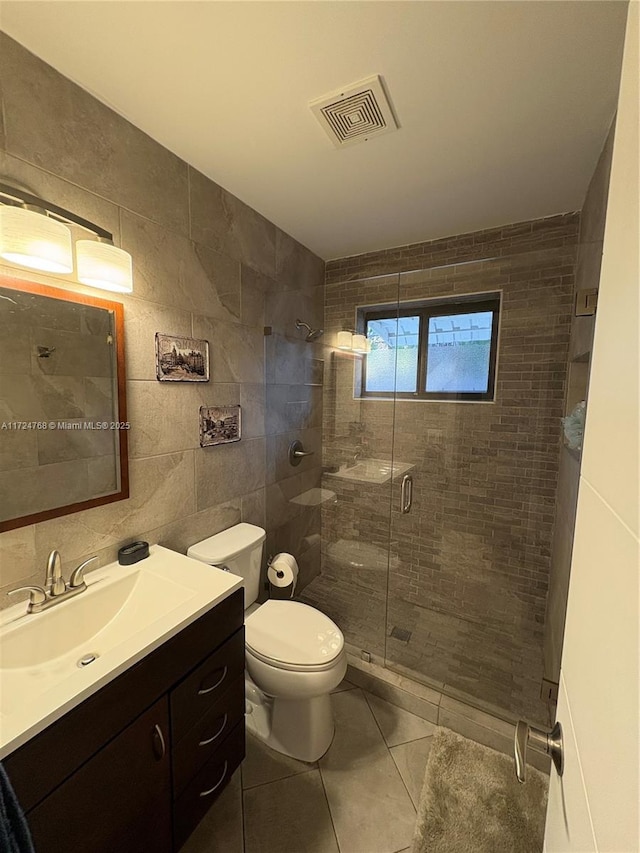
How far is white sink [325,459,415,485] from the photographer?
249 centimetres

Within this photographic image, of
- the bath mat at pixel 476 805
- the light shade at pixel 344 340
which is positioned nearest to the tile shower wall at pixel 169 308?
the light shade at pixel 344 340

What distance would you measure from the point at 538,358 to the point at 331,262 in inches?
64.1

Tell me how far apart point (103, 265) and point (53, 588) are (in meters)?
1.07

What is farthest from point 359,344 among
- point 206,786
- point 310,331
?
point 206,786

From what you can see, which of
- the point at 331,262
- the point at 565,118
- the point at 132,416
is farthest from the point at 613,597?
the point at 331,262

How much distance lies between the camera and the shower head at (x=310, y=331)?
2.41 metres

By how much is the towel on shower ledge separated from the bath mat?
1255 mm

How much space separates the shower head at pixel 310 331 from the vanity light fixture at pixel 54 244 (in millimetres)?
1261

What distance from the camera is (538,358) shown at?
2105mm

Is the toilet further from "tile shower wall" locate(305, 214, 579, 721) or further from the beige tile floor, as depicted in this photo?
"tile shower wall" locate(305, 214, 579, 721)

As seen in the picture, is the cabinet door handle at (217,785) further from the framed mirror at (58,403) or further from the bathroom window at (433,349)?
the bathroom window at (433,349)

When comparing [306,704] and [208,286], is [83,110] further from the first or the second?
[306,704]

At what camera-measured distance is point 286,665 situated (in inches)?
56.4

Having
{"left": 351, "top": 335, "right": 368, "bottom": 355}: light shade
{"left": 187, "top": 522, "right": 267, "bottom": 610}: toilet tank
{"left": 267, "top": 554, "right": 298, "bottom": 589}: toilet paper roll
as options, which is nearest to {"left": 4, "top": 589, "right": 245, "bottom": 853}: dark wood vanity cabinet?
{"left": 187, "top": 522, "right": 267, "bottom": 610}: toilet tank
